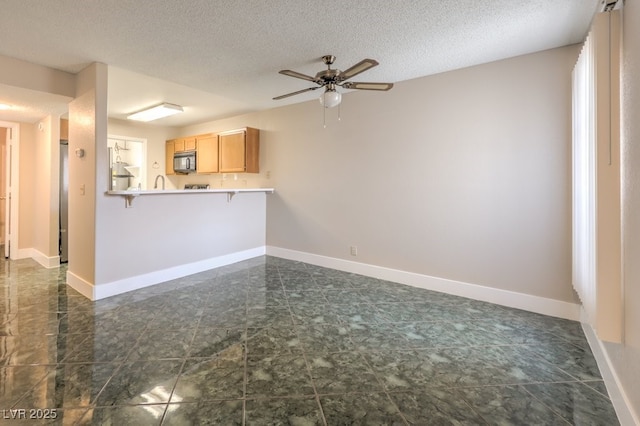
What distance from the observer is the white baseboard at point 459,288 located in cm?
274

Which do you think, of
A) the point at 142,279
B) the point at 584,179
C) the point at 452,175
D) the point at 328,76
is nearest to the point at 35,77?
the point at 142,279

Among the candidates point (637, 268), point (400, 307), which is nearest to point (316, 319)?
point (400, 307)

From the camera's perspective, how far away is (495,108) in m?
2.98

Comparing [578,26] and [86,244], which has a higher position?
[578,26]

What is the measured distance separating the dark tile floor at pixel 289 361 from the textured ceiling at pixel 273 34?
2.43 metres

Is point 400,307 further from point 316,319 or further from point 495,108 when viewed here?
point 495,108

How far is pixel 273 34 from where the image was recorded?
2.53 m

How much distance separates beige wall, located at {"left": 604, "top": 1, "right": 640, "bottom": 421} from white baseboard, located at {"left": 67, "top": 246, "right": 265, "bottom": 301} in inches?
162

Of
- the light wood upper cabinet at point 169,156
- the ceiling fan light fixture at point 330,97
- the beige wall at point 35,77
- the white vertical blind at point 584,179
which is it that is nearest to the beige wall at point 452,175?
the white vertical blind at point 584,179

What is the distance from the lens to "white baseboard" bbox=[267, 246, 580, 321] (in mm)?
2744

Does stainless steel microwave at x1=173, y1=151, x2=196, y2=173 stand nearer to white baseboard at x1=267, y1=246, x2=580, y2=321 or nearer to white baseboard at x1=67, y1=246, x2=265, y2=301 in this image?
white baseboard at x1=67, y1=246, x2=265, y2=301

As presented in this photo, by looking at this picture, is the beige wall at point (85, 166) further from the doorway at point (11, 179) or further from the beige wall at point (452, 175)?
the beige wall at point (452, 175)

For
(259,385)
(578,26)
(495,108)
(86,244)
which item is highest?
(578,26)

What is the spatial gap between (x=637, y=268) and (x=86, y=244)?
14.4 ft
